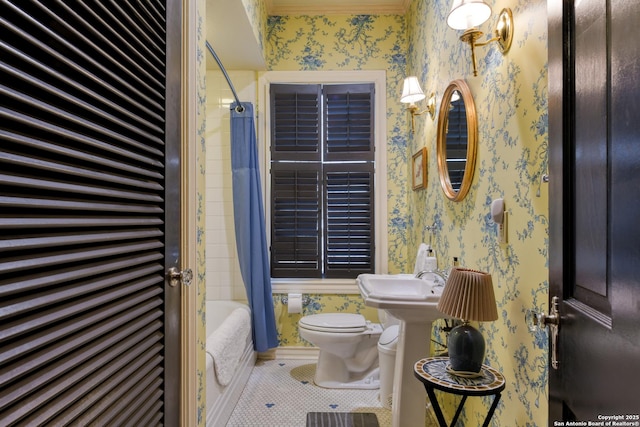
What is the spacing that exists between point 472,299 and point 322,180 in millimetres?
1993

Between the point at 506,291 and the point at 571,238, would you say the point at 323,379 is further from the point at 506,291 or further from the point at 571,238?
the point at 571,238

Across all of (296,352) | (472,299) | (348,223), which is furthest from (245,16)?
(296,352)

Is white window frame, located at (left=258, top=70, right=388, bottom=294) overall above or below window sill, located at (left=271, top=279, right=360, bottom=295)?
above

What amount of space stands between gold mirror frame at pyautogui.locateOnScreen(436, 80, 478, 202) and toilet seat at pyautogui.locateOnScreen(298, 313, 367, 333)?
114 centimetres

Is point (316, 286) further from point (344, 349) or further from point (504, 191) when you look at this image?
point (504, 191)

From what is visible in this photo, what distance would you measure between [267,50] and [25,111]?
2.88 metres

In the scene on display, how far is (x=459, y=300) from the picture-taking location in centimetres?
130

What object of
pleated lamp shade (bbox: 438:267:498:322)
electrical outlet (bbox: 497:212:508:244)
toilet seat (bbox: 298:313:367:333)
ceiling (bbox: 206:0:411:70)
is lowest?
toilet seat (bbox: 298:313:367:333)

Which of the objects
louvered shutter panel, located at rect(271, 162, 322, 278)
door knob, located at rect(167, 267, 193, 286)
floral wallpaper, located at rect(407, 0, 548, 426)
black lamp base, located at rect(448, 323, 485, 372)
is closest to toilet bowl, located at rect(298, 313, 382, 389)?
louvered shutter panel, located at rect(271, 162, 322, 278)

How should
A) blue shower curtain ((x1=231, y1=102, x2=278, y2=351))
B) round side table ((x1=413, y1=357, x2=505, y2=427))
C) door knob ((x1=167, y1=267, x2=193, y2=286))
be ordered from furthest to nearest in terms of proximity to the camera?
blue shower curtain ((x1=231, y1=102, x2=278, y2=351)) → round side table ((x1=413, y1=357, x2=505, y2=427)) → door knob ((x1=167, y1=267, x2=193, y2=286))

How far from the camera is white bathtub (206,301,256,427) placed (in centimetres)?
183

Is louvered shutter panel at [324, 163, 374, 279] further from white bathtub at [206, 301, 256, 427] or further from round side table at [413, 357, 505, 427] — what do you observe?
round side table at [413, 357, 505, 427]

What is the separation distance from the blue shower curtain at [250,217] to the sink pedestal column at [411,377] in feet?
4.30

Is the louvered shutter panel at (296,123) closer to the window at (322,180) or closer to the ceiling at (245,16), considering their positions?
the window at (322,180)
